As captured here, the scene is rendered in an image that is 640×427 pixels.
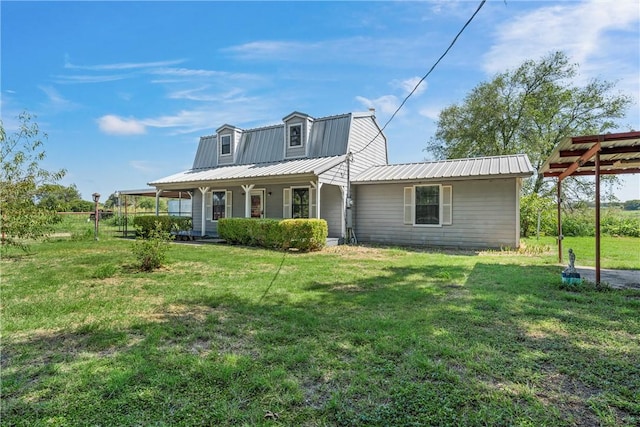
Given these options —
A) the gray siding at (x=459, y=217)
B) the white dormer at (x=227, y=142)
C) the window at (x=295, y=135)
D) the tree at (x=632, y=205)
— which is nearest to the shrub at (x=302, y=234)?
the gray siding at (x=459, y=217)

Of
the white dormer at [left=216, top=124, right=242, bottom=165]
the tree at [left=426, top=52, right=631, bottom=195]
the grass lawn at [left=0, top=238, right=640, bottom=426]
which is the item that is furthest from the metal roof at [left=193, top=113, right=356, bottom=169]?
the tree at [left=426, top=52, right=631, bottom=195]

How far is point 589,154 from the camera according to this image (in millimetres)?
5504

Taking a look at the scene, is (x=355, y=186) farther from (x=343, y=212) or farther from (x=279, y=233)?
(x=279, y=233)

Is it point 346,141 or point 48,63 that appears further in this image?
point 346,141

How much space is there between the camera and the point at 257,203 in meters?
15.3

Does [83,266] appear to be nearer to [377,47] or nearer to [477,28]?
[377,47]

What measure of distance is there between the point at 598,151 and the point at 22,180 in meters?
11.9

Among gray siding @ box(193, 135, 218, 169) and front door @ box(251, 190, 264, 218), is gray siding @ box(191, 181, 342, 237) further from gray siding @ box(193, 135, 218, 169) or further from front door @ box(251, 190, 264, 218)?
gray siding @ box(193, 135, 218, 169)

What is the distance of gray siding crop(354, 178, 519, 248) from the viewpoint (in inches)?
424

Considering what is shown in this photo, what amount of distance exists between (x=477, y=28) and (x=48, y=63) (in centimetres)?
1154

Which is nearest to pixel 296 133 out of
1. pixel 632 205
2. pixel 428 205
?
pixel 428 205

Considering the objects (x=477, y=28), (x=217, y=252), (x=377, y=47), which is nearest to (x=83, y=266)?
(x=217, y=252)

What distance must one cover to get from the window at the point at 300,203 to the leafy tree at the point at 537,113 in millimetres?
13442

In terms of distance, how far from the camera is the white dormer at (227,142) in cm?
1705
